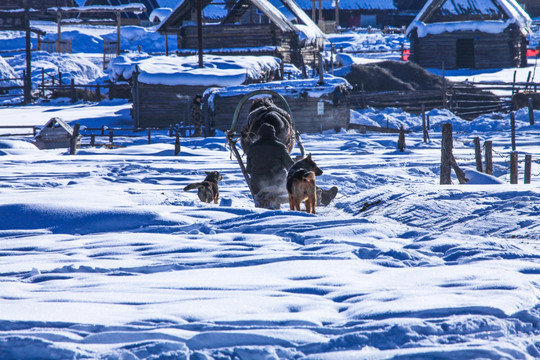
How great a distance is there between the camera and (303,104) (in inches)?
950

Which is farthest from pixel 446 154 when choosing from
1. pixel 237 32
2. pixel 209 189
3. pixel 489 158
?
pixel 237 32

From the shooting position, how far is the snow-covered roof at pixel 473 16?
40.5 m

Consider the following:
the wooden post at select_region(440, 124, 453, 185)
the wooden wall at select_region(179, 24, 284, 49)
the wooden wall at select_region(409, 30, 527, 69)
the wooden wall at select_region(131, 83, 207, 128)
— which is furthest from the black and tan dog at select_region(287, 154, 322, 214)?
the wooden wall at select_region(409, 30, 527, 69)

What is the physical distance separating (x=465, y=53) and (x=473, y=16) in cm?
275

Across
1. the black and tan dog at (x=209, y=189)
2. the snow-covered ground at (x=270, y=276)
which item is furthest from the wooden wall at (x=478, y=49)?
the black and tan dog at (x=209, y=189)

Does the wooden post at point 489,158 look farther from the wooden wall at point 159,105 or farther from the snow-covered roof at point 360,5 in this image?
the snow-covered roof at point 360,5

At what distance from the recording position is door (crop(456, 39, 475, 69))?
4297 cm

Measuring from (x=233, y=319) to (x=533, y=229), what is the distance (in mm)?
3674

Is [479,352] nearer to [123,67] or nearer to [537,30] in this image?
[123,67]

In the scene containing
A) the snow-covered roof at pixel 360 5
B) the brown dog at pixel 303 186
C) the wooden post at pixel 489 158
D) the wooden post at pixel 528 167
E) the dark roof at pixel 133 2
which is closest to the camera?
the brown dog at pixel 303 186

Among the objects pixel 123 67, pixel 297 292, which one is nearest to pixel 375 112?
pixel 123 67

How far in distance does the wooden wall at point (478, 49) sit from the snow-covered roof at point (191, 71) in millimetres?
16951

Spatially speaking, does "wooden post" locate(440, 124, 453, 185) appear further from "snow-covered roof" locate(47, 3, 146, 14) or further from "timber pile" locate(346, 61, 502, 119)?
"snow-covered roof" locate(47, 3, 146, 14)

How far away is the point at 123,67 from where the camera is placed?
27.1 m
